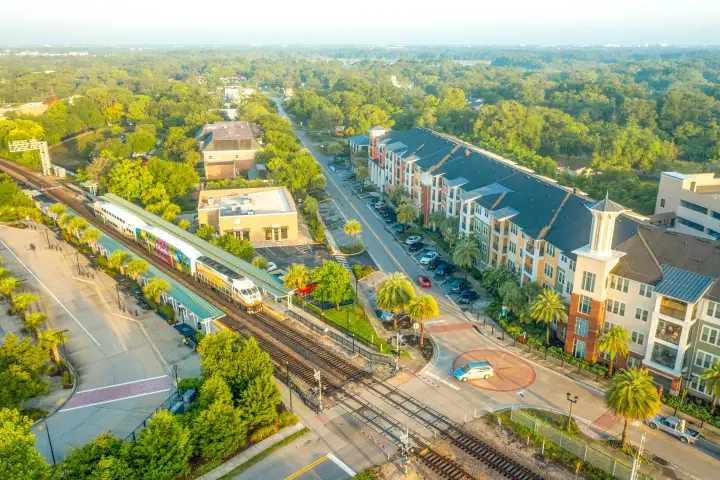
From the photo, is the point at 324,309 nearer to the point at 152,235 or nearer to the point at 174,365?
the point at 174,365

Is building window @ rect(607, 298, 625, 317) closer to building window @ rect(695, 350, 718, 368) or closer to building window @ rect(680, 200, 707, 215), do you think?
building window @ rect(695, 350, 718, 368)

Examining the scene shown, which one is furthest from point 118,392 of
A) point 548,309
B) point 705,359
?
point 705,359

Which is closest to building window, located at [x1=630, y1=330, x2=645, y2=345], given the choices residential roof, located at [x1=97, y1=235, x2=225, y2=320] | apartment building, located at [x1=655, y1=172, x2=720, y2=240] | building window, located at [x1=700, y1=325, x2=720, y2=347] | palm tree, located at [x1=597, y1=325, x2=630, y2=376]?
palm tree, located at [x1=597, y1=325, x2=630, y2=376]

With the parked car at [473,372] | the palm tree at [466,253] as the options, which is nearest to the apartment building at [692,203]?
the palm tree at [466,253]

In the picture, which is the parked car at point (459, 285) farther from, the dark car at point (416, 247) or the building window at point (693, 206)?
the building window at point (693, 206)

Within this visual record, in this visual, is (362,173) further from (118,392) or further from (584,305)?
(118,392)

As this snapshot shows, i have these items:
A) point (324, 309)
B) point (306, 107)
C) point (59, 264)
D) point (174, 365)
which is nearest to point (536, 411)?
point (324, 309)
